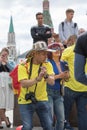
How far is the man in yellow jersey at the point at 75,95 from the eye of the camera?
550cm

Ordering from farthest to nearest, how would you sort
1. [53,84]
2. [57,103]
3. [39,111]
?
[57,103] < [53,84] < [39,111]

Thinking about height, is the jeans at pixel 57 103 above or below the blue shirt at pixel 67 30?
below

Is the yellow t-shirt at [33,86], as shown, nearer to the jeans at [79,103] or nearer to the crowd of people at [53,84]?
the crowd of people at [53,84]

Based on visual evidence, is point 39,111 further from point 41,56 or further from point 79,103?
point 41,56

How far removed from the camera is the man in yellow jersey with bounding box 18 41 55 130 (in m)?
5.79

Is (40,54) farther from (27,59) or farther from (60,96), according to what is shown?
(60,96)

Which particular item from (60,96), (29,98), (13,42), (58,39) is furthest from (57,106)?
(13,42)

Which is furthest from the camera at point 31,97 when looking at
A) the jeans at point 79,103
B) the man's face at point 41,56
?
the jeans at point 79,103

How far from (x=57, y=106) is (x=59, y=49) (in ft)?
A: 3.56

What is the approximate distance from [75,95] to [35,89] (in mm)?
798

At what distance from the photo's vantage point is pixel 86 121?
17.8ft

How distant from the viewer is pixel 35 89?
5.85 metres

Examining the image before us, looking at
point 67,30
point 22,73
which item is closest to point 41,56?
point 22,73

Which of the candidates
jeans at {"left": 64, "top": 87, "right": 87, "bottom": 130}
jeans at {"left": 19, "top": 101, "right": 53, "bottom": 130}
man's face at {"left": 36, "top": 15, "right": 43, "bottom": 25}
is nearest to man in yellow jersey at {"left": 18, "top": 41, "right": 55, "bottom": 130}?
jeans at {"left": 19, "top": 101, "right": 53, "bottom": 130}
